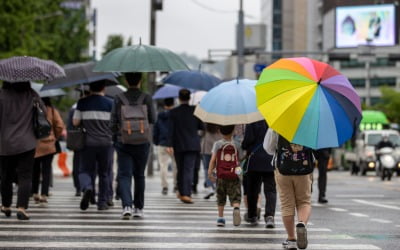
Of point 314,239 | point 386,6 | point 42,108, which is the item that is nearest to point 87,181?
point 42,108

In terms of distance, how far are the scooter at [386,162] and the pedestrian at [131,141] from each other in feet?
72.5

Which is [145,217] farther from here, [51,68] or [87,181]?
[51,68]

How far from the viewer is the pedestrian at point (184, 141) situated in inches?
697

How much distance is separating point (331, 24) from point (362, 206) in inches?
4448

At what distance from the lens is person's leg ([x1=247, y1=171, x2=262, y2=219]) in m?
13.1

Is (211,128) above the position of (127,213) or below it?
above

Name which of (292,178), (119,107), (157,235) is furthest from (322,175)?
(292,178)

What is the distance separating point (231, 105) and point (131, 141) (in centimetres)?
132

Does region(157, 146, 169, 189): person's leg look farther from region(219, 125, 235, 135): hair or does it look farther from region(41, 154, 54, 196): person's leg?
region(219, 125, 235, 135): hair

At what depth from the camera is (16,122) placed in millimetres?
13273

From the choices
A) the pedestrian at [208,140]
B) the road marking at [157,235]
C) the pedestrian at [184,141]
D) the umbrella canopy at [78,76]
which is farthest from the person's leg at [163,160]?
the road marking at [157,235]

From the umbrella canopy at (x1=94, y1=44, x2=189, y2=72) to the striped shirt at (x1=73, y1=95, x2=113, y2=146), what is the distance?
0.88 metres

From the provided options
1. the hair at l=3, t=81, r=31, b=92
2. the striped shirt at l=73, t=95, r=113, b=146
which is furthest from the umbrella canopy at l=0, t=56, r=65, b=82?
the striped shirt at l=73, t=95, r=113, b=146

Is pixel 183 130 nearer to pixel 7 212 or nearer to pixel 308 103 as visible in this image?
pixel 7 212
